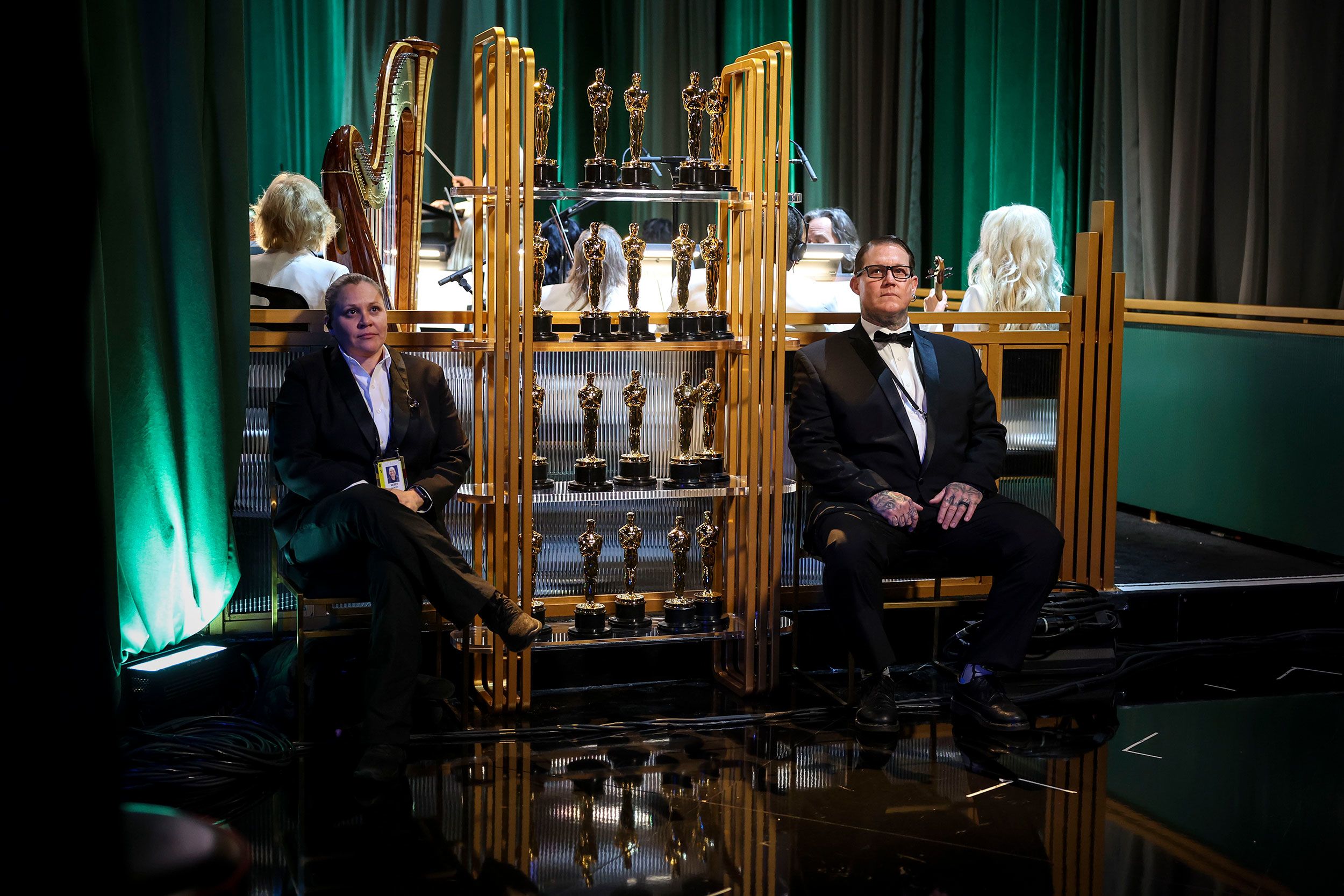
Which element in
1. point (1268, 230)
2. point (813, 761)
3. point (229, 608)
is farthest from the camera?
point (1268, 230)

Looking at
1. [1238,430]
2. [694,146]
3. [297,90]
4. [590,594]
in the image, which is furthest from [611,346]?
[297,90]

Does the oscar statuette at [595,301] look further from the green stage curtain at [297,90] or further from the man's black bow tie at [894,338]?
the green stage curtain at [297,90]

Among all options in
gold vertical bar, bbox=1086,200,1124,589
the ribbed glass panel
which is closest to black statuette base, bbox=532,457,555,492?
the ribbed glass panel

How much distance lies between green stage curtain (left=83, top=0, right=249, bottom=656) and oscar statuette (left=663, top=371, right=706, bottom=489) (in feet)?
3.94

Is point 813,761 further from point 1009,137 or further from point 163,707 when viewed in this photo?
point 1009,137

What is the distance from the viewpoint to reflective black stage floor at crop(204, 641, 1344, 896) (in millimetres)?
2633

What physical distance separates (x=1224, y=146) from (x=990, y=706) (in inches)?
135

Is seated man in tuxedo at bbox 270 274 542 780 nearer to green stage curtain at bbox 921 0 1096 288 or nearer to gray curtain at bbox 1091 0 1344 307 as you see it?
gray curtain at bbox 1091 0 1344 307

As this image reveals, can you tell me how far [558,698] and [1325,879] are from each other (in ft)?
6.64

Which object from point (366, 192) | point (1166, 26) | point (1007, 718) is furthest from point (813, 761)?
point (1166, 26)

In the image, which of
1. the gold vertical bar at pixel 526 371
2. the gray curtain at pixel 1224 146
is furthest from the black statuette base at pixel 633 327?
the gray curtain at pixel 1224 146

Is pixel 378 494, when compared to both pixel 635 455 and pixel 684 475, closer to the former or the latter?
pixel 635 455

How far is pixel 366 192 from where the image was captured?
12.8 feet

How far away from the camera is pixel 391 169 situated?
3.93 metres
